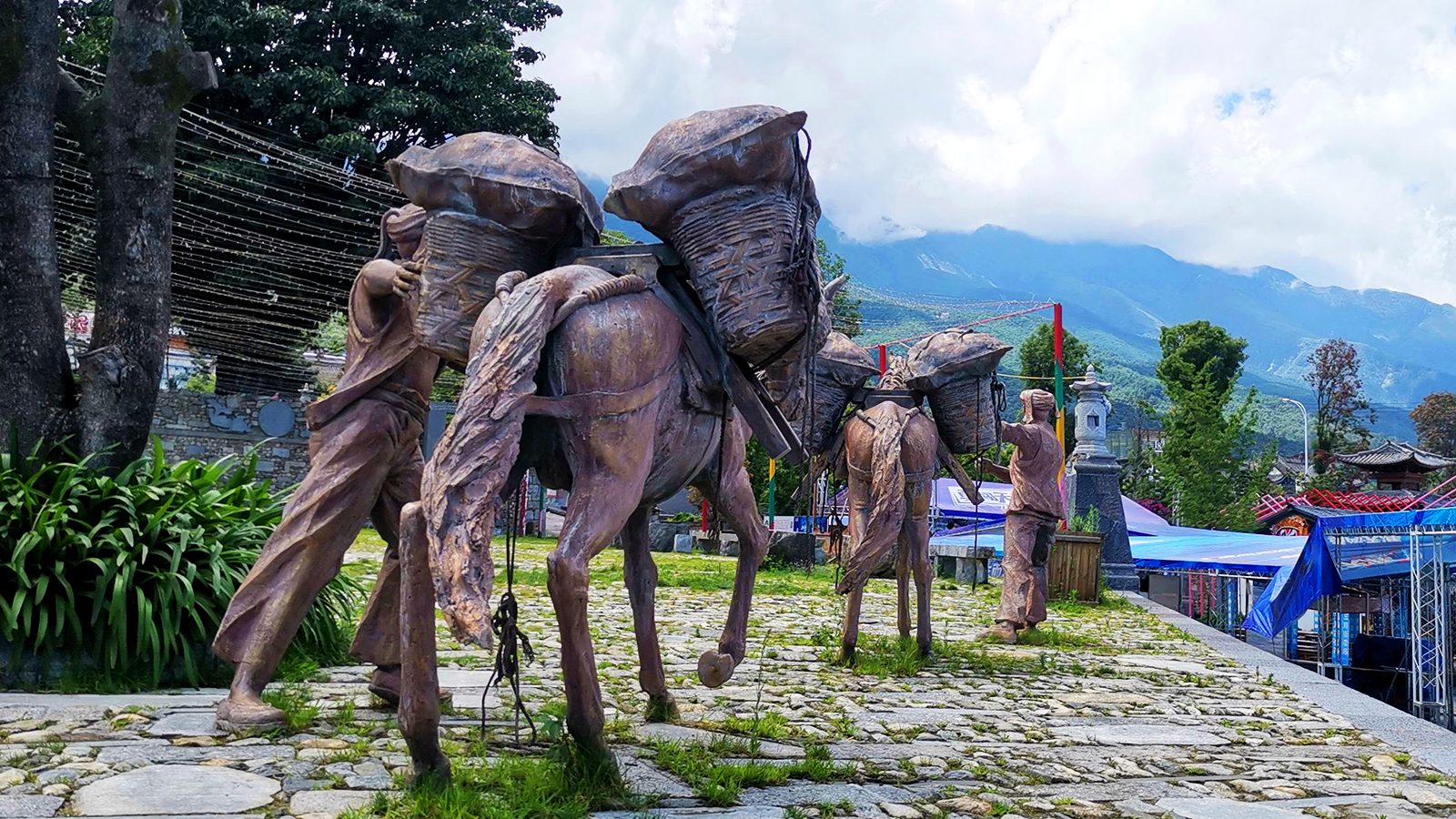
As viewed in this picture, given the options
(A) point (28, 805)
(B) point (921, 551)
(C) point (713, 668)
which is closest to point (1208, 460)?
(B) point (921, 551)

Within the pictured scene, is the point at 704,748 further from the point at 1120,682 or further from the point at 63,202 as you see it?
the point at 63,202

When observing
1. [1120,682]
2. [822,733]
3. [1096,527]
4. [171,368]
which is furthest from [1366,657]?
[171,368]

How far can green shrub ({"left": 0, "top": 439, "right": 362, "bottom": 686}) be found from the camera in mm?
5625

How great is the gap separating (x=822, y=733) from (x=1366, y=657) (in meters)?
13.4

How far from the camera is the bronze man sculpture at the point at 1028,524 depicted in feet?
32.9

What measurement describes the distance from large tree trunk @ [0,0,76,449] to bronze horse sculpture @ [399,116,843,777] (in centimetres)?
389

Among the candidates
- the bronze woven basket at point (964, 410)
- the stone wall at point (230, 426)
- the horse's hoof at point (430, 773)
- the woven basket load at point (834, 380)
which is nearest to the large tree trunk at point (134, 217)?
the horse's hoof at point (430, 773)

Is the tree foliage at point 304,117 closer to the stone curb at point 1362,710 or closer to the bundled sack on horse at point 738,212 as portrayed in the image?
the stone curb at point 1362,710

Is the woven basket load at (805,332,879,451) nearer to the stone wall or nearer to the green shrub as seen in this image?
the green shrub

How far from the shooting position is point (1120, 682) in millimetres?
7949

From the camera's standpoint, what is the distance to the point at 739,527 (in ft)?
16.7

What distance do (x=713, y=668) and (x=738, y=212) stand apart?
1.75 m

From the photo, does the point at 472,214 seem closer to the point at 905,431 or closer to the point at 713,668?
the point at 713,668

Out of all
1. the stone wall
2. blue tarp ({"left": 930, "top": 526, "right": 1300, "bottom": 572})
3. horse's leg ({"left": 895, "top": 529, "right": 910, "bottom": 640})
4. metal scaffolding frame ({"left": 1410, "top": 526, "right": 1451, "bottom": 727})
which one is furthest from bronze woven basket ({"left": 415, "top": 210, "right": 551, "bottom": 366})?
the stone wall
